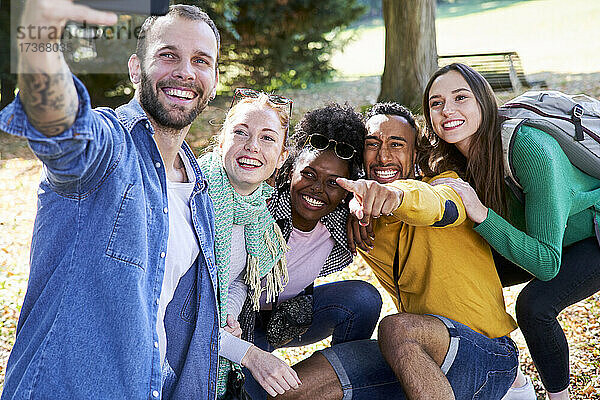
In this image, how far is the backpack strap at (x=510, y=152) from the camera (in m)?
2.94

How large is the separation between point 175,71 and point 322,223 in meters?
1.25

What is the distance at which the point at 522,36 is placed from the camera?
22.5 m

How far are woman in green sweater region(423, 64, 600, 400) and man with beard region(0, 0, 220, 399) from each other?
A: 128cm

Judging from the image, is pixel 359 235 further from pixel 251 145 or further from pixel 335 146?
pixel 251 145

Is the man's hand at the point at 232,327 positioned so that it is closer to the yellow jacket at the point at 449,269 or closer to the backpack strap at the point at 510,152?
the yellow jacket at the point at 449,269

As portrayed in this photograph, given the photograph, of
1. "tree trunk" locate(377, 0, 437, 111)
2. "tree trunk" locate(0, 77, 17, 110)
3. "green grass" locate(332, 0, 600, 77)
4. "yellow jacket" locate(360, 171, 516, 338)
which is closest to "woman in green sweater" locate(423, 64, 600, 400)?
"yellow jacket" locate(360, 171, 516, 338)

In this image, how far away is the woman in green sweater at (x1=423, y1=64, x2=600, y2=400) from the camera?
283cm

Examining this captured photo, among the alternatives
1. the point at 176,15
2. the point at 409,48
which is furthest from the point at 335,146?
the point at 409,48

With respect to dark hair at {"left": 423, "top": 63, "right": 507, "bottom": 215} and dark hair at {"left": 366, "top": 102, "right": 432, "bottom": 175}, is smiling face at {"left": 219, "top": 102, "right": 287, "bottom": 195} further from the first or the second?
dark hair at {"left": 423, "top": 63, "right": 507, "bottom": 215}

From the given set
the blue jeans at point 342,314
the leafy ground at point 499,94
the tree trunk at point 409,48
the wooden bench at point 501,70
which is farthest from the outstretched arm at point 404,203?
the wooden bench at point 501,70

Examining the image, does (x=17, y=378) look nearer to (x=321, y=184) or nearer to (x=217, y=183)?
(x=217, y=183)

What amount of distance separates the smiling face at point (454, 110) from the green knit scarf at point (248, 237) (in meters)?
0.92

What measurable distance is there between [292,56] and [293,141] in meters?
8.54

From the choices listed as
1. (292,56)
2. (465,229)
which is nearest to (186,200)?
(465,229)
